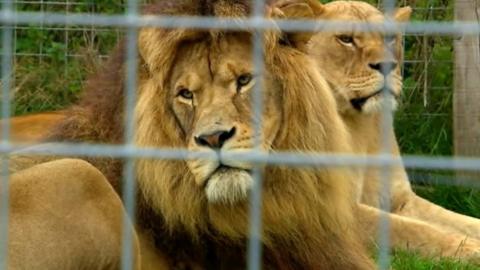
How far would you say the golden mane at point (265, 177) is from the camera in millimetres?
2418

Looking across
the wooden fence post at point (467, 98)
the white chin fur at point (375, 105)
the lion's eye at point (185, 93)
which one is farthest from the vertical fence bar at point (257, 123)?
the wooden fence post at point (467, 98)

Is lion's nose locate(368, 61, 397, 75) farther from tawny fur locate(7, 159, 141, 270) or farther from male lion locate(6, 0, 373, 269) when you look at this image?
tawny fur locate(7, 159, 141, 270)

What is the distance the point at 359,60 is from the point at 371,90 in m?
0.09

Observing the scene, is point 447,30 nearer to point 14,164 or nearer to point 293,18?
point 293,18

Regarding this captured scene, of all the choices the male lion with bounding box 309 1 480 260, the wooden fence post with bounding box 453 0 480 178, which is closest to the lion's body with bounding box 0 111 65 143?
the male lion with bounding box 309 1 480 260

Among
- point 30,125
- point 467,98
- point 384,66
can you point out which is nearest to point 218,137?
point 384,66

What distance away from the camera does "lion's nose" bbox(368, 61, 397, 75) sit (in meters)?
3.38

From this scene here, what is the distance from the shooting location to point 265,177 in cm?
239

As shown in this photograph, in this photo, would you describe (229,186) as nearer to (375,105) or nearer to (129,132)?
(129,132)

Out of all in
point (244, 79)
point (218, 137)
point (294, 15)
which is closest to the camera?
point (218, 137)

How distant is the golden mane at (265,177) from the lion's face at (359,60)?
88cm

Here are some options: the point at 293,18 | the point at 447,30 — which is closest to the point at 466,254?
the point at 293,18

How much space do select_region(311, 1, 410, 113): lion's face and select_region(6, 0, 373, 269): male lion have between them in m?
0.90

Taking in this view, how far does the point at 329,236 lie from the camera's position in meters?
2.55
